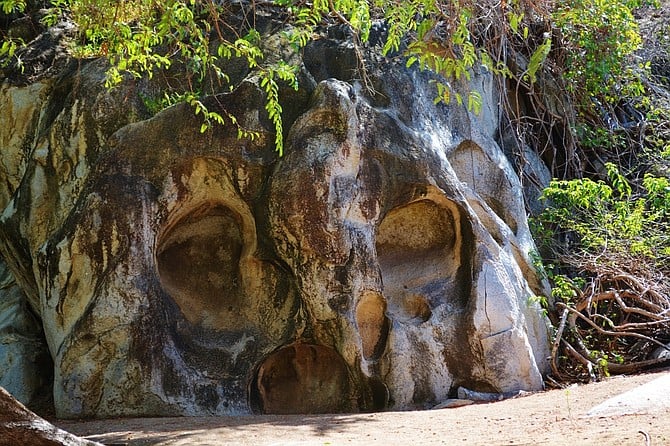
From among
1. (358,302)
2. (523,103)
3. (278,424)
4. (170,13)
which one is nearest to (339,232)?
(358,302)

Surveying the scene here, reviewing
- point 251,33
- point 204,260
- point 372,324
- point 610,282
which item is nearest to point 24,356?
point 204,260

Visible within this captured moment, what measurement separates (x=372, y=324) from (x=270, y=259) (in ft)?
3.42

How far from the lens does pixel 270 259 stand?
830 centimetres

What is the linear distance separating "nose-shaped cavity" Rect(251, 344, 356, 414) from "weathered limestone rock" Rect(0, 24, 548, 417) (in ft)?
0.06

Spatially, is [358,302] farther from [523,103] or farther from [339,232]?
[523,103]

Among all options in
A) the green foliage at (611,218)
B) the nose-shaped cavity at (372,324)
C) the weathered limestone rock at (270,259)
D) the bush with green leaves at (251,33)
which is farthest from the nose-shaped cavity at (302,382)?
the green foliage at (611,218)

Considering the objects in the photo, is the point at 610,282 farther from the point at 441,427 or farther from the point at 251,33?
the point at 251,33

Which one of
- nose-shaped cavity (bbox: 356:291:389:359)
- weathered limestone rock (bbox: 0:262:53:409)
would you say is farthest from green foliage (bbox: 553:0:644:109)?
weathered limestone rock (bbox: 0:262:53:409)

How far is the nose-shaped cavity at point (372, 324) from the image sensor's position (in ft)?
26.6

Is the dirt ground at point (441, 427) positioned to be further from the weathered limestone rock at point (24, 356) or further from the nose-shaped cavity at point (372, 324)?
the weathered limestone rock at point (24, 356)

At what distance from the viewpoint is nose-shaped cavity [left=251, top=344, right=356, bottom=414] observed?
824cm

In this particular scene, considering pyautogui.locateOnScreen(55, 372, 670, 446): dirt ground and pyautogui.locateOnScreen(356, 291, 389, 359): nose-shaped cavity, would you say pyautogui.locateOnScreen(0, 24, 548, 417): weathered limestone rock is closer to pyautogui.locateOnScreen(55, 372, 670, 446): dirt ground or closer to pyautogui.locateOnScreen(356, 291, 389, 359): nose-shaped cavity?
pyautogui.locateOnScreen(356, 291, 389, 359): nose-shaped cavity

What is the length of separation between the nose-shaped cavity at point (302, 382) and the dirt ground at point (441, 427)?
1.13m

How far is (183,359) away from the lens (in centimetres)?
805
